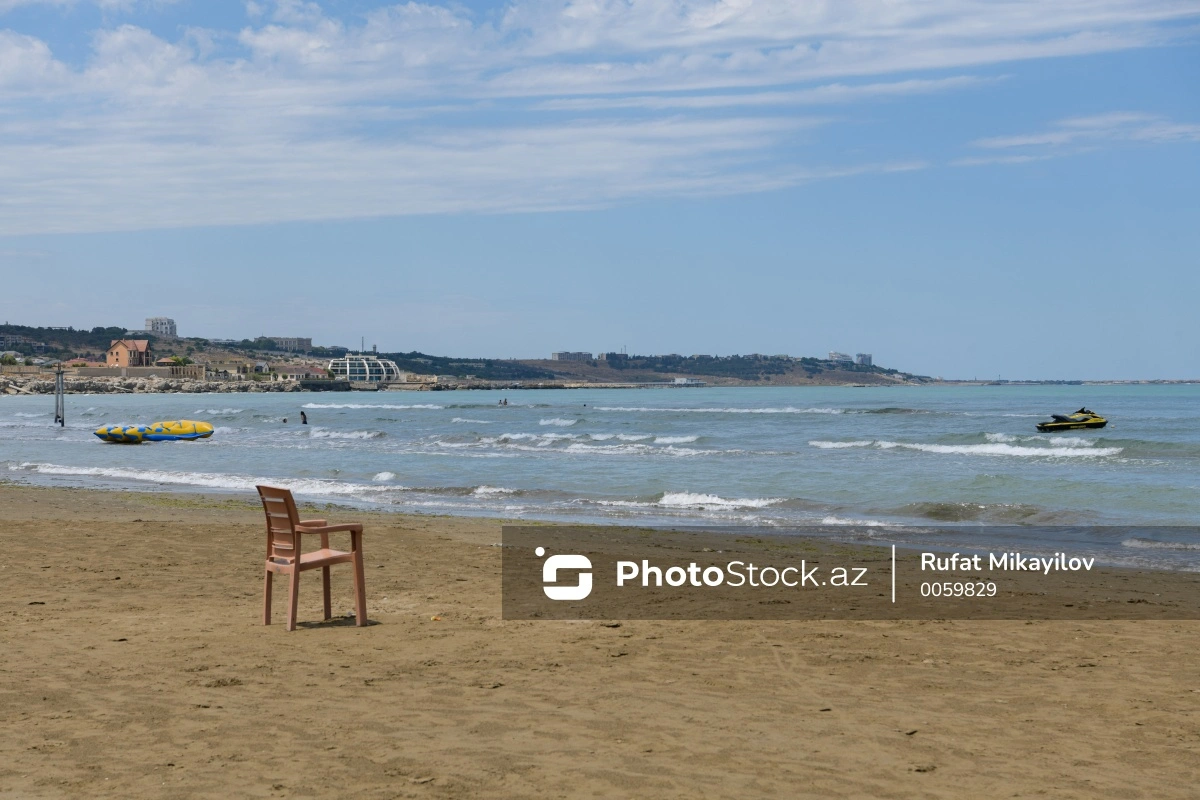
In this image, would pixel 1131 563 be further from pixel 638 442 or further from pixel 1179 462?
pixel 638 442

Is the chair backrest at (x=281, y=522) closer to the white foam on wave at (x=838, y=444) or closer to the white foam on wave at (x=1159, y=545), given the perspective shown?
the white foam on wave at (x=1159, y=545)

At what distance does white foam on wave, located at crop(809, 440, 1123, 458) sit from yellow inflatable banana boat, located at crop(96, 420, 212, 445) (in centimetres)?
2531

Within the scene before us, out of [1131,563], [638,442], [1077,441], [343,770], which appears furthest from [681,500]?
[1077,441]

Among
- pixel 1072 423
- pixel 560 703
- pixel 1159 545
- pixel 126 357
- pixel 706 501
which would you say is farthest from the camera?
pixel 126 357

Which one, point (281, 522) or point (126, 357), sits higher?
point (126, 357)

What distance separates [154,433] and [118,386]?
12936 cm

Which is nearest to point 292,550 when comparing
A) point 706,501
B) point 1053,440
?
point 706,501

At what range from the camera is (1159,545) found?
48.7 feet

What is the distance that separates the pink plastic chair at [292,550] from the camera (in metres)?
7.78

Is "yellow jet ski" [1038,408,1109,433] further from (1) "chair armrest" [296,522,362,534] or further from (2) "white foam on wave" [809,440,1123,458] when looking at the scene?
(1) "chair armrest" [296,522,362,534]

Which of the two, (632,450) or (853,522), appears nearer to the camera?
(853,522)

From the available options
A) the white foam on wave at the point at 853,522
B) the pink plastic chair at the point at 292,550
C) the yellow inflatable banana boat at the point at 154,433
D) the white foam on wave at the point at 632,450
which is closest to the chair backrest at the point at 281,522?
the pink plastic chair at the point at 292,550

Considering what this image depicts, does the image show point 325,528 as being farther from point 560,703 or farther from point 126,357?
point 126,357

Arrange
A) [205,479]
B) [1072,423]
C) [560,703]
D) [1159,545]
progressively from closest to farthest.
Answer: [560,703], [1159,545], [205,479], [1072,423]
